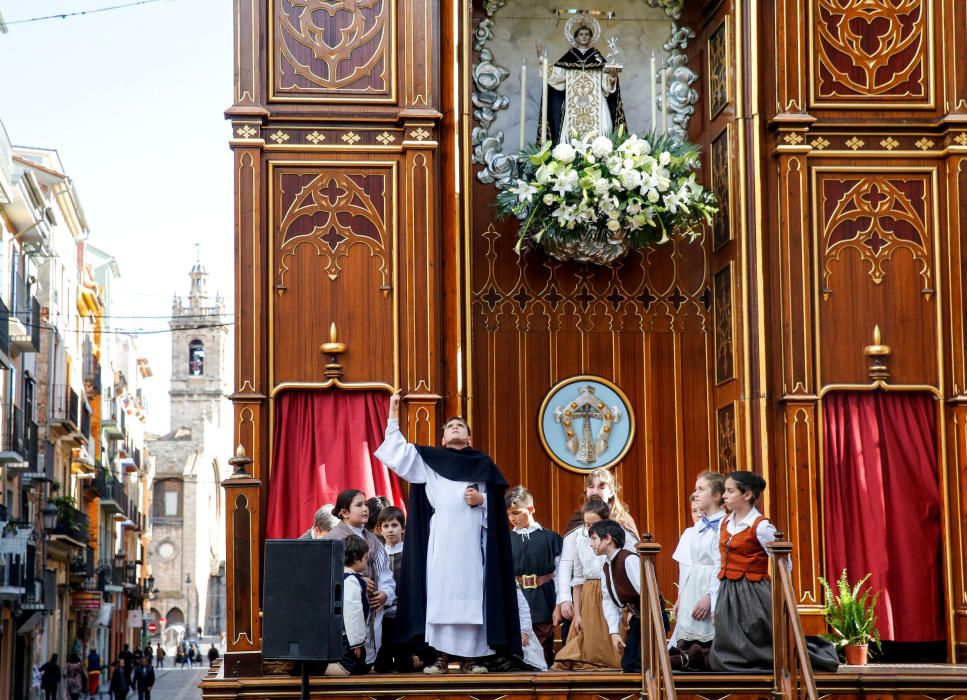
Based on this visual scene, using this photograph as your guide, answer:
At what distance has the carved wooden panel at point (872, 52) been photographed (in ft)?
45.2

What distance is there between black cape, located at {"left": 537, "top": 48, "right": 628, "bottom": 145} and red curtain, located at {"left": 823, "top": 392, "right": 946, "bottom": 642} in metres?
3.09

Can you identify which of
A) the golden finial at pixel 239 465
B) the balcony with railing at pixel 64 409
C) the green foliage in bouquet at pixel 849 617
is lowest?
the green foliage in bouquet at pixel 849 617

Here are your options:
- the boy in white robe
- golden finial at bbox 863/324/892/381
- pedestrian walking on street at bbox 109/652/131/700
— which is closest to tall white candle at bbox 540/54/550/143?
golden finial at bbox 863/324/892/381

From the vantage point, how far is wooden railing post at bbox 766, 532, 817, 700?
381 inches

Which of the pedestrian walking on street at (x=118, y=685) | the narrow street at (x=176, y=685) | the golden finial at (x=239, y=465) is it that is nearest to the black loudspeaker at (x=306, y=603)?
the golden finial at (x=239, y=465)

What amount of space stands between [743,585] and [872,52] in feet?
17.8

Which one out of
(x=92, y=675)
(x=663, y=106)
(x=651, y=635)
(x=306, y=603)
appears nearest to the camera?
(x=306, y=603)

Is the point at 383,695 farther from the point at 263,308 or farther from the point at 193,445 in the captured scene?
the point at 193,445

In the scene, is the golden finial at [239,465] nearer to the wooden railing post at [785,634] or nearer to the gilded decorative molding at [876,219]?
the wooden railing post at [785,634]

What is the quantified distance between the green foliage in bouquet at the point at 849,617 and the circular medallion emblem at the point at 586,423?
2230 millimetres

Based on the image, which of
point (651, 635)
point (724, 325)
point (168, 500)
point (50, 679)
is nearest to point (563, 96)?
point (724, 325)

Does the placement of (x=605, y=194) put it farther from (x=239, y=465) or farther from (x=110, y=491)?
(x=110, y=491)

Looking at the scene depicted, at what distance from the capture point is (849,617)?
12.6 metres

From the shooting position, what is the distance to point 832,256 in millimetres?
13570
